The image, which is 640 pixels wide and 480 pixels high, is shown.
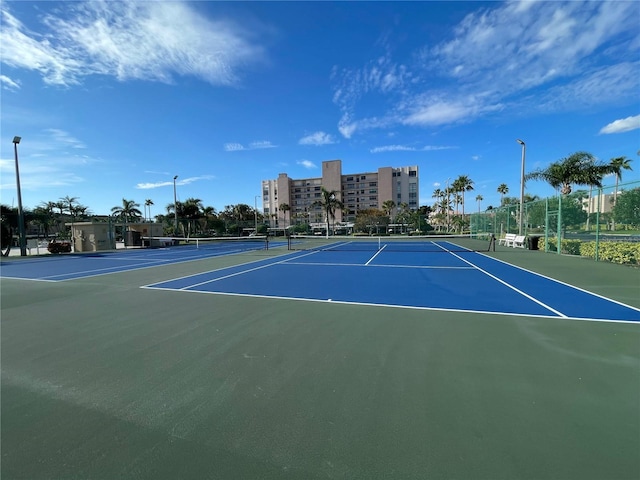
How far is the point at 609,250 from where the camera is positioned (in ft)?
42.3

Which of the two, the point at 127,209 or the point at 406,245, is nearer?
the point at 406,245

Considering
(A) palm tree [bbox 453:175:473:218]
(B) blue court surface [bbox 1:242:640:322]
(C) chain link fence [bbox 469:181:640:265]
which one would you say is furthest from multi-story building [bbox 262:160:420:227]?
(B) blue court surface [bbox 1:242:640:322]

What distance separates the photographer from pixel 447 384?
11.0ft

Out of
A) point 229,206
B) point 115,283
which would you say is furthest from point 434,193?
point 115,283

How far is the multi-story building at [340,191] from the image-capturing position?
110m

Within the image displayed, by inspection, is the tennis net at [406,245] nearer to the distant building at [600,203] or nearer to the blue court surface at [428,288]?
the distant building at [600,203]

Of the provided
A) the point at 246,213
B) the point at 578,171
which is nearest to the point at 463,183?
the point at 578,171

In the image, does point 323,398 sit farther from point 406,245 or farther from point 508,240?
point 406,245

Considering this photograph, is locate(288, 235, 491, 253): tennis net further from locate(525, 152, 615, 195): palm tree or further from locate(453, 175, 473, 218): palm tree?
locate(453, 175, 473, 218): palm tree

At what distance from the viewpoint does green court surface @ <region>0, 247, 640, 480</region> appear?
229cm

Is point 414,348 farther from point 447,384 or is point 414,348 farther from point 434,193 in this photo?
point 434,193

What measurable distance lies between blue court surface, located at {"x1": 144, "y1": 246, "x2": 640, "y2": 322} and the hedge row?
401 centimetres

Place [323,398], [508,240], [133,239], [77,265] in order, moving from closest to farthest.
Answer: [323,398] → [77,265] → [508,240] → [133,239]

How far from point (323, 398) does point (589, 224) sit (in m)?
16.2
